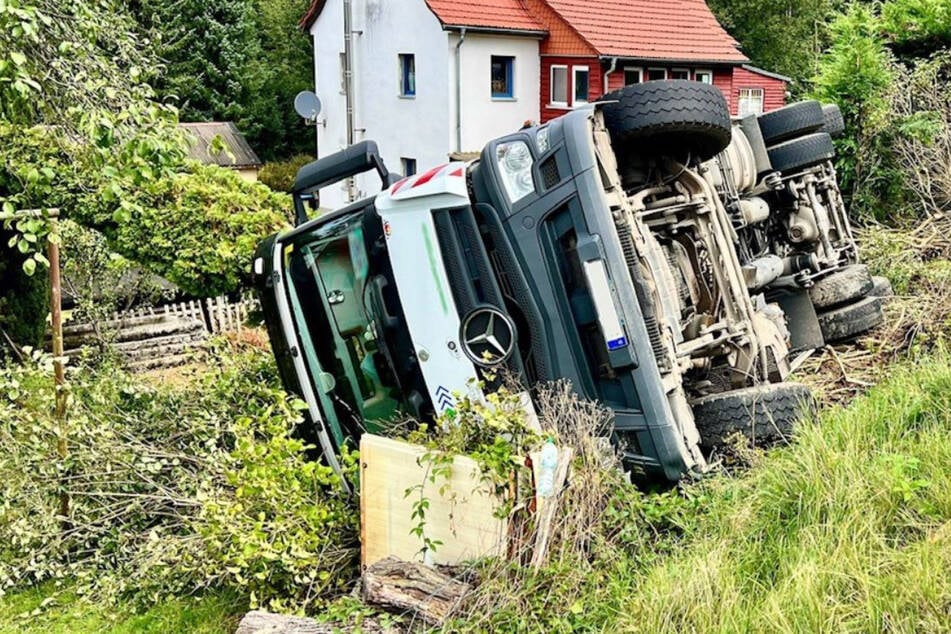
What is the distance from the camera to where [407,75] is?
24.4 m

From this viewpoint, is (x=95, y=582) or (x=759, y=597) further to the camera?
(x=95, y=582)

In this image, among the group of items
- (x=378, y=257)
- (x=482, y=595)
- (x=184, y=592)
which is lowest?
(x=184, y=592)

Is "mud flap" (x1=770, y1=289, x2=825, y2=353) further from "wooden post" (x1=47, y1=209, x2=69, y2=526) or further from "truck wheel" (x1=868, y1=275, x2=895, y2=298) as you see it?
"wooden post" (x1=47, y1=209, x2=69, y2=526)

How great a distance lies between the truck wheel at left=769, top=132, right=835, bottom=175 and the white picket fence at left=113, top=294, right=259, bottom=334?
7788mm

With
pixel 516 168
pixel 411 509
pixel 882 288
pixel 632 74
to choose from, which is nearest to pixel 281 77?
pixel 632 74

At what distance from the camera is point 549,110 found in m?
24.6

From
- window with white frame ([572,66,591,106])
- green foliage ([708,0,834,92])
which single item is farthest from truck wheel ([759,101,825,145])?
green foliage ([708,0,834,92])

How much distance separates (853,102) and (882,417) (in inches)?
273

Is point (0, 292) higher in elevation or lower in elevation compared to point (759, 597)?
higher

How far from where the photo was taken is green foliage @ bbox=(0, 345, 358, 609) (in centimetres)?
463

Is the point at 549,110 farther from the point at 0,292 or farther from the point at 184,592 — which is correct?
the point at 184,592

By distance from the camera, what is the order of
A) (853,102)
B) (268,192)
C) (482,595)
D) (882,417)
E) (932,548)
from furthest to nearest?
(268,192) < (853,102) < (882,417) < (482,595) < (932,548)

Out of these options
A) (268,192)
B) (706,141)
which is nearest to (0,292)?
(268,192)

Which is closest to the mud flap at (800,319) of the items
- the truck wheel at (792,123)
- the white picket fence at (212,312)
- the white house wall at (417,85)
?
the truck wheel at (792,123)
